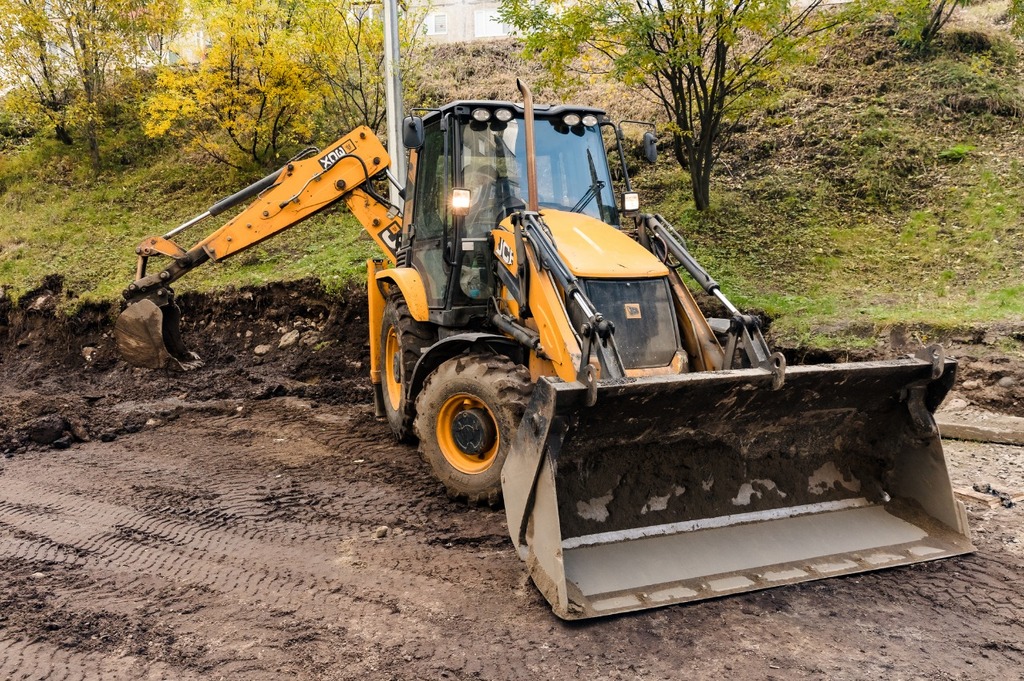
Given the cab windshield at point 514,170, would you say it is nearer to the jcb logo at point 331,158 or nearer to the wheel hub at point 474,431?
the wheel hub at point 474,431

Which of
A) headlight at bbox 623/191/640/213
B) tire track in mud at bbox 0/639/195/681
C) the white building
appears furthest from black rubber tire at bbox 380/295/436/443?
the white building

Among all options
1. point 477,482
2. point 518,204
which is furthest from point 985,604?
point 518,204

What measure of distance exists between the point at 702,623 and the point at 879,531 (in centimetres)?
153

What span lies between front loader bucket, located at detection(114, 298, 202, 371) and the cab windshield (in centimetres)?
478

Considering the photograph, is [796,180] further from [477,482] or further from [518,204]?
[477,482]

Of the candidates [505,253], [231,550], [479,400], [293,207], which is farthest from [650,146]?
[231,550]

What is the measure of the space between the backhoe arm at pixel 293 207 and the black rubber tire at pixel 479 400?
2.67 meters

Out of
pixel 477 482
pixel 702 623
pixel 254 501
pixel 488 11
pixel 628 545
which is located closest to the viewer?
pixel 702 623

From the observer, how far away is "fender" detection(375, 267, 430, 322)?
6.35 m

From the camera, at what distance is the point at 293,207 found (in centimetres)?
803

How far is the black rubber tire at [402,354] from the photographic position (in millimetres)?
6531

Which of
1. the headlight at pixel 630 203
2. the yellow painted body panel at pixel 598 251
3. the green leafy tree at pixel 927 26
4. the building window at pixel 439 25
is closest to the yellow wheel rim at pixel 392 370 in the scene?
the yellow painted body panel at pixel 598 251

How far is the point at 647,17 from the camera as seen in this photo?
34.4 feet

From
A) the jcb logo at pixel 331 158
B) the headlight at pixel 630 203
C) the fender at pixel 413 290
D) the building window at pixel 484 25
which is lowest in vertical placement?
the fender at pixel 413 290
